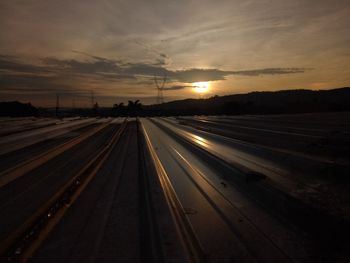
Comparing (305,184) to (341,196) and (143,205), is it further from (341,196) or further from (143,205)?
(143,205)

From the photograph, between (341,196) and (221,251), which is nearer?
(221,251)

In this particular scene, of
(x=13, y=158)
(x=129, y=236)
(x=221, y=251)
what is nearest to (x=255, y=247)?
(x=221, y=251)

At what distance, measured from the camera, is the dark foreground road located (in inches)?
196

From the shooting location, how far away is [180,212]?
6906 mm

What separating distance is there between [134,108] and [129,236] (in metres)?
A: 102

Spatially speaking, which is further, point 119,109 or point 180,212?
point 119,109

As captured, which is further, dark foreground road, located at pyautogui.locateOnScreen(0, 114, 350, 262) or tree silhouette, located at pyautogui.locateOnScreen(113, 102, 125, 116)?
tree silhouette, located at pyautogui.locateOnScreen(113, 102, 125, 116)

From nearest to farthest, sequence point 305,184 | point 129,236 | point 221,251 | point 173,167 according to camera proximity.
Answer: point 221,251, point 129,236, point 305,184, point 173,167

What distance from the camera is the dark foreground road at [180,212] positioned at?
498cm

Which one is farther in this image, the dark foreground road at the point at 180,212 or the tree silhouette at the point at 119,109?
the tree silhouette at the point at 119,109

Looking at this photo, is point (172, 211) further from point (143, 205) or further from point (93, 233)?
point (93, 233)

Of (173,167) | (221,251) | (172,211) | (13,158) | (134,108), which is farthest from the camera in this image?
(134,108)

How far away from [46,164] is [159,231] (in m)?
8.68

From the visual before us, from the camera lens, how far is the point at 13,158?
1505 cm
